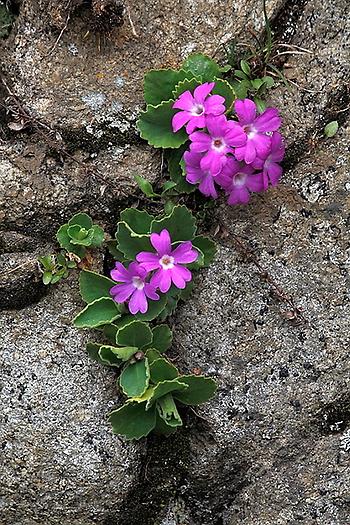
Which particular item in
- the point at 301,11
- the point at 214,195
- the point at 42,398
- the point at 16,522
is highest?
the point at 301,11

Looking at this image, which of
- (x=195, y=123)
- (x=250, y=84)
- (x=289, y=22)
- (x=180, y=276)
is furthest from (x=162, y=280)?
(x=289, y=22)

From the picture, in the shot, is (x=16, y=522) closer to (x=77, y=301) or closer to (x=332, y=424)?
(x=77, y=301)

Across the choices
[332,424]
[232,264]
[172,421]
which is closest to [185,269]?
[232,264]

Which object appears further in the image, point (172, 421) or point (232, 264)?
point (232, 264)

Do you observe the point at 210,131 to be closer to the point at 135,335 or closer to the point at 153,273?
the point at 153,273

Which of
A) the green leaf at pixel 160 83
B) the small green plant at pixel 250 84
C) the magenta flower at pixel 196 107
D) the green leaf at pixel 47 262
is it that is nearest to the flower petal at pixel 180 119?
the magenta flower at pixel 196 107

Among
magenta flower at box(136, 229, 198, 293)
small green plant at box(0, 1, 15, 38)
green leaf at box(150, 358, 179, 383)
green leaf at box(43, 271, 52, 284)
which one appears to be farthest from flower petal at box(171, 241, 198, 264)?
small green plant at box(0, 1, 15, 38)

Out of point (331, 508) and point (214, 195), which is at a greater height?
point (214, 195)

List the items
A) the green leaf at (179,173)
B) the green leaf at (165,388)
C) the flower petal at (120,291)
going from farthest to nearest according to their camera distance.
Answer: the green leaf at (179,173) → the flower petal at (120,291) → the green leaf at (165,388)

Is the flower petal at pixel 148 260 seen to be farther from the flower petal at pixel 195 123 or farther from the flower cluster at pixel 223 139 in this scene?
the flower petal at pixel 195 123
